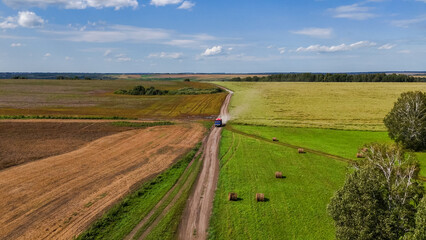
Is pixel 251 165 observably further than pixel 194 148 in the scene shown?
No

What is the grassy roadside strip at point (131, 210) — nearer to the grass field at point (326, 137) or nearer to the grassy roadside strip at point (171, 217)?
the grassy roadside strip at point (171, 217)

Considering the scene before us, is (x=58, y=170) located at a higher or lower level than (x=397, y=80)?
lower

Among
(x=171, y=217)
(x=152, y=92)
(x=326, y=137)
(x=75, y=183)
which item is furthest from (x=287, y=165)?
(x=152, y=92)

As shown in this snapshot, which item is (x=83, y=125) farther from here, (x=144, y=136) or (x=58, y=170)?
(x=58, y=170)

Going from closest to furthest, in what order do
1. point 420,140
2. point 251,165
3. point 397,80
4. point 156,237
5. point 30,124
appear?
point 156,237 → point 251,165 → point 420,140 → point 30,124 → point 397,80

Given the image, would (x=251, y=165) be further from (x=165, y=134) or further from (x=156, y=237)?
(x=165, y=134)

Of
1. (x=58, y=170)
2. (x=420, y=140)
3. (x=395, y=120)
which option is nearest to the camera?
(x=58, y=170)

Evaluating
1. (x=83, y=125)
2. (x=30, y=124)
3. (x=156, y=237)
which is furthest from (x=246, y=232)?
(x=30, y=124)

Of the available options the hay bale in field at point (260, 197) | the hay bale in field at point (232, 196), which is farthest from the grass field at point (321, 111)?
the hay bale in field at point (232, 196)
